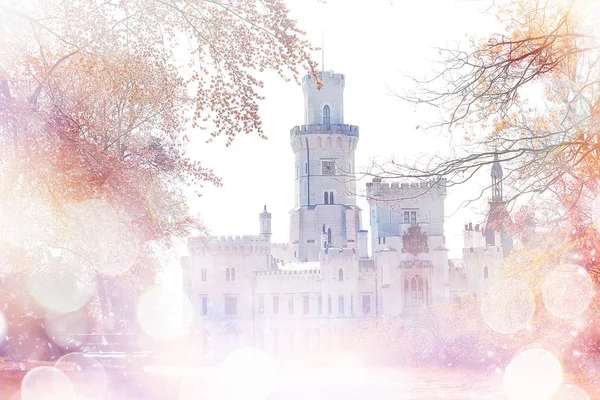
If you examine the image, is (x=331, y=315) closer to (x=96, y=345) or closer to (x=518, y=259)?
(x=518, y=259)

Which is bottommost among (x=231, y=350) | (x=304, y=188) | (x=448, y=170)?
(x=231, y=350)

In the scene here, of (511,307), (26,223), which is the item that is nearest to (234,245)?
(511,307)

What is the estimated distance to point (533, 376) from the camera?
1922 centimetres

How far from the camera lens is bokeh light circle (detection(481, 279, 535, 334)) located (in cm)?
2561

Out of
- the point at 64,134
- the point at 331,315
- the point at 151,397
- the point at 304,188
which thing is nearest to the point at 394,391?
Result: the point at 151,397

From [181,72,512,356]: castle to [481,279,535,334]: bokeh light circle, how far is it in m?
26.1

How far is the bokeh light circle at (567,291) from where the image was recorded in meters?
17.0

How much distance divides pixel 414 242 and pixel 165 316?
18.9m

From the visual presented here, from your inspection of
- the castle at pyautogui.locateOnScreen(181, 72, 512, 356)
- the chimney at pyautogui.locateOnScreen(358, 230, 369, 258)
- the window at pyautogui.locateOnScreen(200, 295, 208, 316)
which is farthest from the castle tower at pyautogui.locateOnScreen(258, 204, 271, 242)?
the chimney at pyautogui.locateOnScreen(358, 230, 369, 258)

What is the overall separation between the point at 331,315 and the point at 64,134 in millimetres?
51795

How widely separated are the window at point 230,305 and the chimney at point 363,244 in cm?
1052

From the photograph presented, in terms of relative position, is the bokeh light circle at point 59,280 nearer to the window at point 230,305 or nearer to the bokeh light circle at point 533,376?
the bokeh light circle at point 533,376

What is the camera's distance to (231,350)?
63375mm

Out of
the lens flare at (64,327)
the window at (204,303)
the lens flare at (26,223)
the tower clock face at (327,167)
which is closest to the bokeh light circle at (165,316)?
the window at (204,303)
